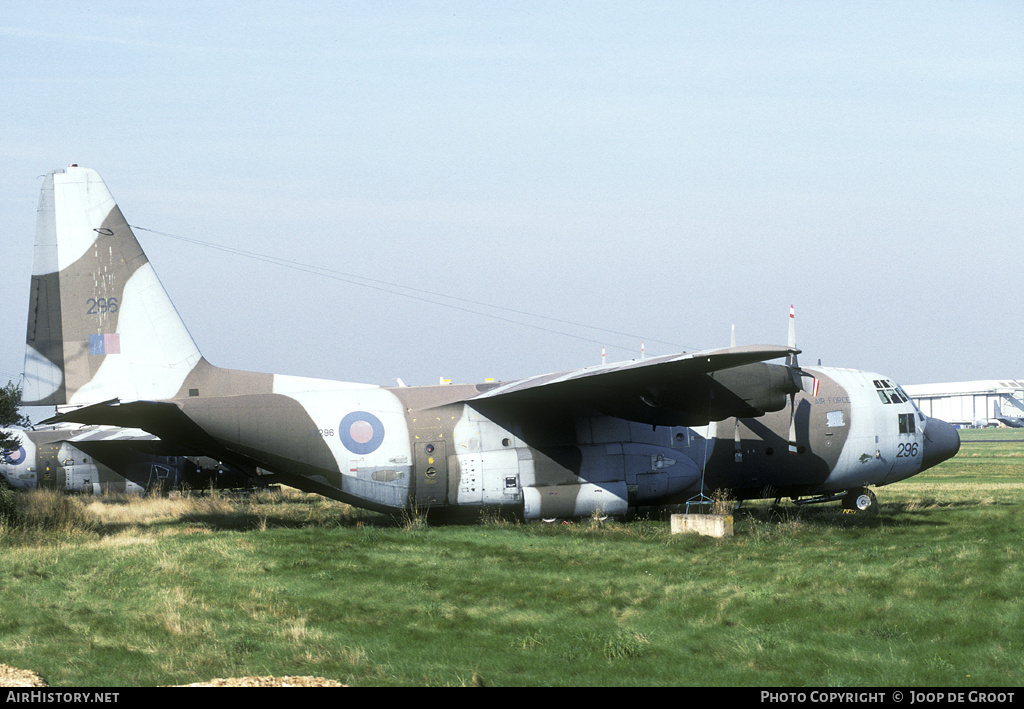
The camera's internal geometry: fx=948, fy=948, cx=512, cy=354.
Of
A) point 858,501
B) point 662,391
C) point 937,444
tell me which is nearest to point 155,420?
point 662,391

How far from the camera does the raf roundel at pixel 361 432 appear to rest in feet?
71.7

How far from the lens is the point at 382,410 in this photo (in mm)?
22391

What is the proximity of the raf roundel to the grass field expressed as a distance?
2.02 meters

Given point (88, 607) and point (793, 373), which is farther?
point (793, 373)

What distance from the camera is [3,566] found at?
17.7m

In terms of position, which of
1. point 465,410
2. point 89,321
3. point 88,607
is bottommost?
point 88,607

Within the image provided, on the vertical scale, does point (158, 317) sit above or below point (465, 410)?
above

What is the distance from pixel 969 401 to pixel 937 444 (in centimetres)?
16829

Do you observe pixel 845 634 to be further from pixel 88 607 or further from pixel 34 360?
pixel 34 360

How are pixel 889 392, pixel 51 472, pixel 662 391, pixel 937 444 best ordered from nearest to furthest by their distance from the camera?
pixel 662 391
pixel 889 392
pixel 937 444
pixel 51 472

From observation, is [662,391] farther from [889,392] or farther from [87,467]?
[87,467]

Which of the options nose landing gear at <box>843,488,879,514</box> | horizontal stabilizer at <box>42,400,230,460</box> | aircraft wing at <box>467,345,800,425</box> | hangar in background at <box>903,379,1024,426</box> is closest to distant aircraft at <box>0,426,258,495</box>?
horizontal stabilizer at <box>42,400,230,460</box>
